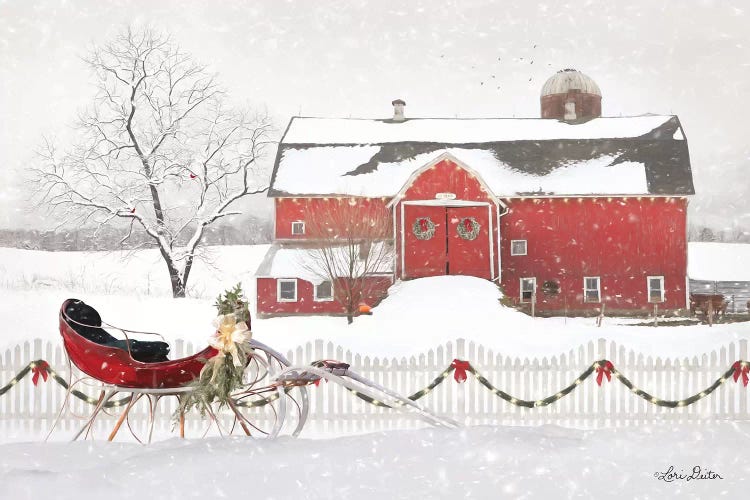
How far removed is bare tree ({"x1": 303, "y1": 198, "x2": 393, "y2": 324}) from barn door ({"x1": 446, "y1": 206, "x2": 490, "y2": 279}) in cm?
152

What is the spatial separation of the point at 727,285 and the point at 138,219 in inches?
587

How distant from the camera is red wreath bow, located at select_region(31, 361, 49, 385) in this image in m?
7.77

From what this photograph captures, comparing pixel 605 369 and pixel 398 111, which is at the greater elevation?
pixel 398 111

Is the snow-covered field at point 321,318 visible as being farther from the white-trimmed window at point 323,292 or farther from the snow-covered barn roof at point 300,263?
the white-trimmed window at point 323,292

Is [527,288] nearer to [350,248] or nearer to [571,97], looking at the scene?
[350,248]

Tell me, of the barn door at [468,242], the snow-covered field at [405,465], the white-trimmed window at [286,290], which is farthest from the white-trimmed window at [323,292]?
the snow-covered field at [405,465]

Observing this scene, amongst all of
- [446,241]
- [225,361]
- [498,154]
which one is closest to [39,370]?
[225,361]

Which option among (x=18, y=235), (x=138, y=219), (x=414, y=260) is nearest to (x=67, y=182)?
(x=138, y=219)

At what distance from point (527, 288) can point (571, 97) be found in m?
6.76

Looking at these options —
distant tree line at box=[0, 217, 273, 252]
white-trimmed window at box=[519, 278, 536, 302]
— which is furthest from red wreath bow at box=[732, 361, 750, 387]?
distant tree line at box=[0, 217, 273, 252]

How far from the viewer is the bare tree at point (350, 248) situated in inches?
631

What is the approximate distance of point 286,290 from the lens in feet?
57.8

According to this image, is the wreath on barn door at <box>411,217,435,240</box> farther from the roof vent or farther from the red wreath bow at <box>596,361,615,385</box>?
the red wreath bow at <box>596,361,615,385</box>

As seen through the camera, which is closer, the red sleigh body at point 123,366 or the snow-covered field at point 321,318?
the red sleigh body at point 123,366
